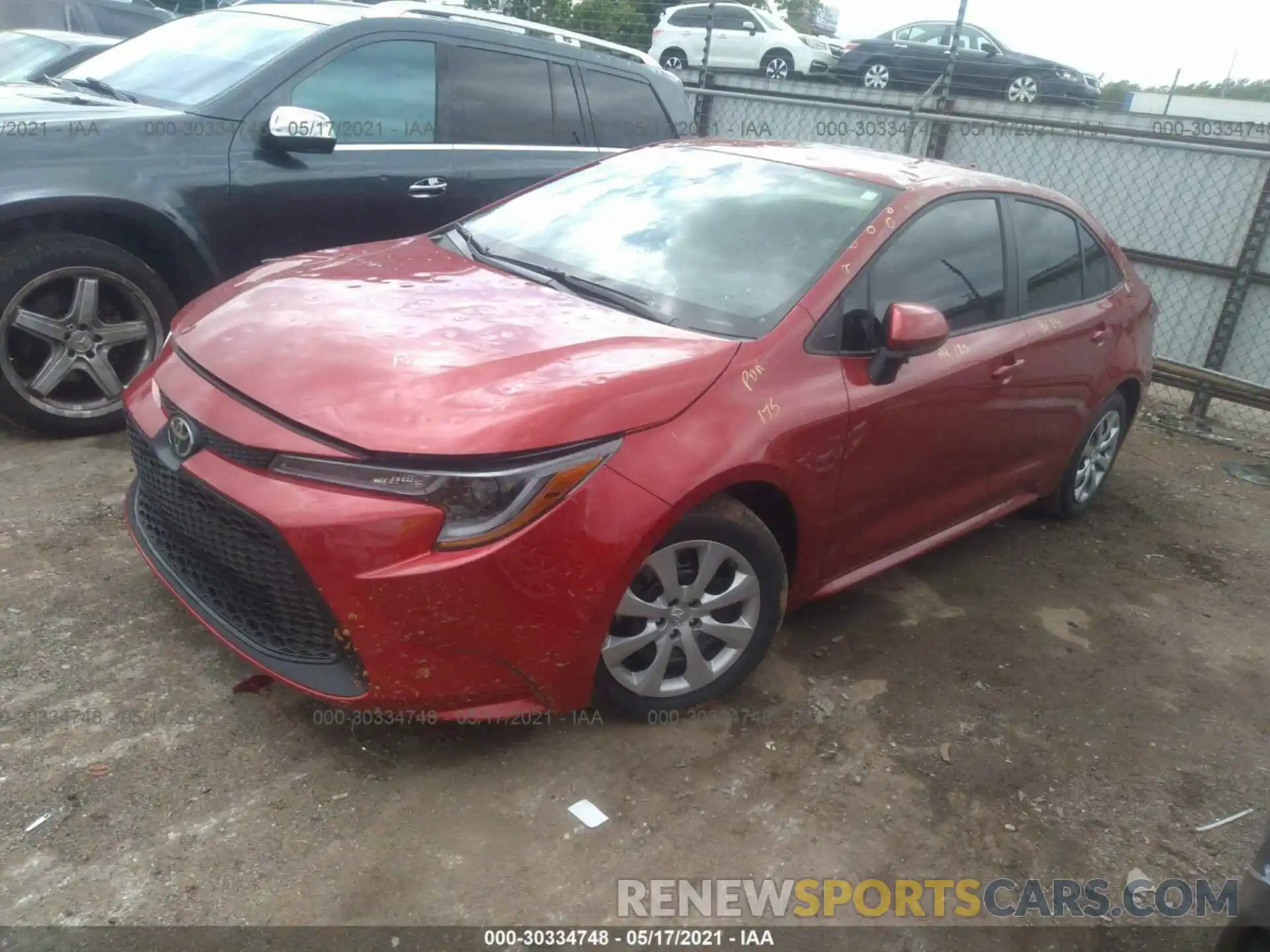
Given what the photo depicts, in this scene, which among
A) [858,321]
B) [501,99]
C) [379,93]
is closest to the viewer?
[858,321]

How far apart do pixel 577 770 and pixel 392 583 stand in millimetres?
805

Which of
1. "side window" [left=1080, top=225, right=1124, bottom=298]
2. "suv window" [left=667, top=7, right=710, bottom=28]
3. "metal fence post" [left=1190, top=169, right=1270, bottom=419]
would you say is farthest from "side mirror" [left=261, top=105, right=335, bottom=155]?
"suv window" [left=667, top=7, right=710, bottom=28]

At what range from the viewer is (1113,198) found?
7.82 meters

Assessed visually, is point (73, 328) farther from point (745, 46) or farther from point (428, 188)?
point (745, 46)

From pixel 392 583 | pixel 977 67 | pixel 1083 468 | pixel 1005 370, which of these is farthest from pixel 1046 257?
pixel 977 67

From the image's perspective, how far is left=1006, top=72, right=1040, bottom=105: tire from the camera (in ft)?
45.9

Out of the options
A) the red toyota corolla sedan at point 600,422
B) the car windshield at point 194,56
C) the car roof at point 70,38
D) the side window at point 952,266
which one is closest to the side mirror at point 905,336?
the red toyota corolla sedan at point 600,422

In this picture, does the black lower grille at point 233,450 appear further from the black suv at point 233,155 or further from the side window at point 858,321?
the black suv at point 233,155

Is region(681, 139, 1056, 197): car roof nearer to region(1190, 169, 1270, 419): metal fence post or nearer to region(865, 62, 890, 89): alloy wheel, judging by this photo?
region(1190, 169, 1270, 419): metal fence post

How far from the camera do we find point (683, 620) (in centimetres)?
291

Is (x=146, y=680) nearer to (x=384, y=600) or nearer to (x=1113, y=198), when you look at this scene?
(x=384, y=600)

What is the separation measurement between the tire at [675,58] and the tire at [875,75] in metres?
3.65

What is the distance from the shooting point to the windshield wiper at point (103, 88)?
4750 mm

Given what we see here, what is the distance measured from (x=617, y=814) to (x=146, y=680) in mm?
1402
